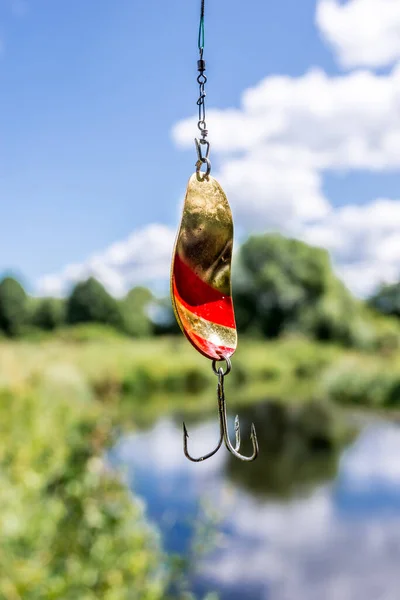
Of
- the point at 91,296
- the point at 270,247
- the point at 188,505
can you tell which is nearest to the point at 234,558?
the point at 188,505

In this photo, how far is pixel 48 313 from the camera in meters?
21.3

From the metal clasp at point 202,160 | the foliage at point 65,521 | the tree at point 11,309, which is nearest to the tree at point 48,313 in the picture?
the tree at point 11,309

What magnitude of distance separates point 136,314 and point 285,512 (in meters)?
15.1

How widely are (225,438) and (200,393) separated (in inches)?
446

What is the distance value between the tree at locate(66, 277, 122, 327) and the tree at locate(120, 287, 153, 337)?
0.35 metres

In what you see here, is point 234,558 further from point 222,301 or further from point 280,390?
point 280,390

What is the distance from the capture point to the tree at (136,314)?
2011 cm

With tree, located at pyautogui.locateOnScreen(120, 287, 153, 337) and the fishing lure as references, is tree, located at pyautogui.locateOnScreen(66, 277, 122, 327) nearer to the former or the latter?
tree, located at pyautogui.locateOnScreen(120, 287, 153, 337)

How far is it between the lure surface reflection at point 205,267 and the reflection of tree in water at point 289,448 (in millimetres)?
6141

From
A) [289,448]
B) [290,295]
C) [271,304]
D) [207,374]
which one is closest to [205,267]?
[289,448]

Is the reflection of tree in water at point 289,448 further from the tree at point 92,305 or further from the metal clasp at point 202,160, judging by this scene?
the tree at point 92,305

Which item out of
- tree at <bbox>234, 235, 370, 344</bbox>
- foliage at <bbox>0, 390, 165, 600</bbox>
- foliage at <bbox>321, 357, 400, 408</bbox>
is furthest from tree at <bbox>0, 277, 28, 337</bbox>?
foliage at <bbox>0, 390, 165, 600</bbox>

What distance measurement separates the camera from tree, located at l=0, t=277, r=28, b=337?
20.7m

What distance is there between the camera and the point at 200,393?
38.6 ft
